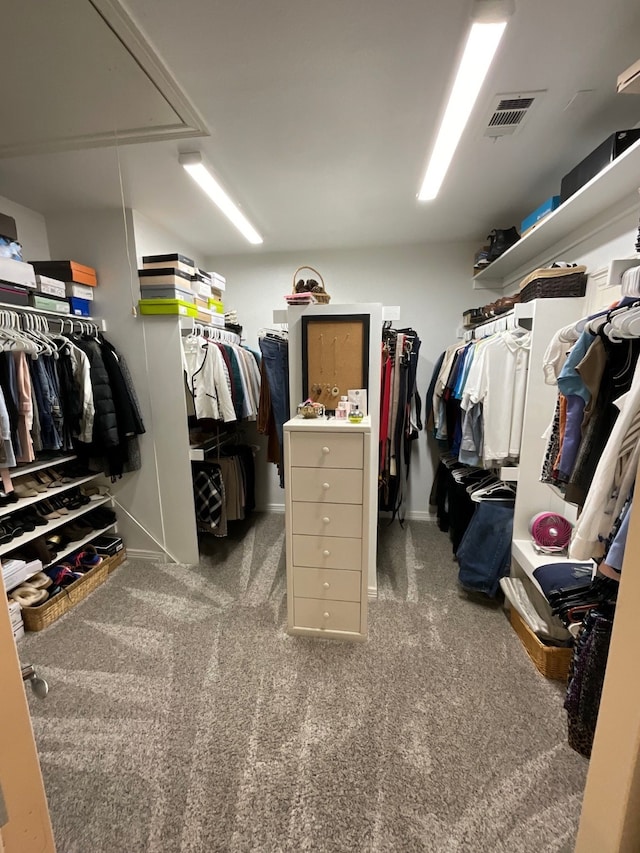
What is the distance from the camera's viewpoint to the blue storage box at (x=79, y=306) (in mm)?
2260

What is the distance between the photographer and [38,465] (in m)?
2.09

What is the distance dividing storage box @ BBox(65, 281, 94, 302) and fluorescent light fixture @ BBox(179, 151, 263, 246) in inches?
41.2

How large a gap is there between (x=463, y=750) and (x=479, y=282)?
3.15m

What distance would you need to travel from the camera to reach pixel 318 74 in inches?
50.1

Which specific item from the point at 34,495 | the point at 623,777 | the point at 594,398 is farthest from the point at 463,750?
the point at 34,495

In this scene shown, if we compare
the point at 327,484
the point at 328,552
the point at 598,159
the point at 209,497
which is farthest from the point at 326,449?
the point at 598,159

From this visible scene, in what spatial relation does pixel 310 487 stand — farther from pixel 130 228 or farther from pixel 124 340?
pixel 130 228

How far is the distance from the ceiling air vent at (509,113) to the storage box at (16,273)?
2.42 metres

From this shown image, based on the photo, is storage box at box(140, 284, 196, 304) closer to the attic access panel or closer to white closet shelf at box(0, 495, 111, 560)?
the attic access panel

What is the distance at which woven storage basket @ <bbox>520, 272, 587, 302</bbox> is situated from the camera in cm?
179

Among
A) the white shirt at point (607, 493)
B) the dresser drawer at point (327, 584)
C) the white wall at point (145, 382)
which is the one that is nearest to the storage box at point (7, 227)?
the white wall at point (145, 382)

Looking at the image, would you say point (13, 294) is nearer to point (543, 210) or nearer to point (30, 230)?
point (30, 230)

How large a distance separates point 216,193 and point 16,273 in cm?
118

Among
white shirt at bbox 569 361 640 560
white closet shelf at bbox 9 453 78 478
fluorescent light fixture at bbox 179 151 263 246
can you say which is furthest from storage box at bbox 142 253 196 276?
white shirt at bbox 569 361 640 560
